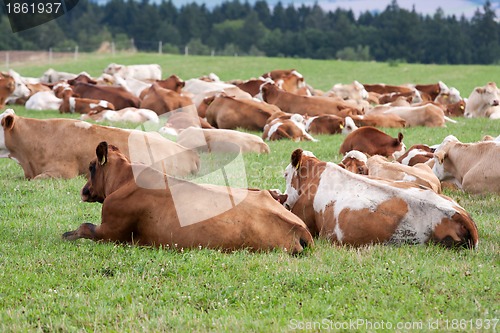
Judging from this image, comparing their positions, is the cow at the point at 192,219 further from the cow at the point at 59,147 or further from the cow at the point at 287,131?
the cow at the point at 287,131

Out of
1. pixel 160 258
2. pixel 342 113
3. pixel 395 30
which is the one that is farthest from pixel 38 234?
pixel 395 30

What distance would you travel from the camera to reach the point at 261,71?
46000 millimetres

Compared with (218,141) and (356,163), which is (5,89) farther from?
(356,163)

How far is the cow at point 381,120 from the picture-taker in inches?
760

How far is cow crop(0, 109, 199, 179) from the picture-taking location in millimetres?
12602

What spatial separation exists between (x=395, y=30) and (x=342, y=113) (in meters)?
93.1

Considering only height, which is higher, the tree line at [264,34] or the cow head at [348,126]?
the cow head at [348,126]

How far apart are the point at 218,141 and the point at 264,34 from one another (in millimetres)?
113306

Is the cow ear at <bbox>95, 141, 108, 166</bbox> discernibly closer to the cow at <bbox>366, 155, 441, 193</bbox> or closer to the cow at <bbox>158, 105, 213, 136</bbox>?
the cow at <bbox>366, 155, 441, 193</bbox>

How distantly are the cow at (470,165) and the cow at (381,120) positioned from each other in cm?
684

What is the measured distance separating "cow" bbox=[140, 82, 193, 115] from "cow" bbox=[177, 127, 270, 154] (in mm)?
6646

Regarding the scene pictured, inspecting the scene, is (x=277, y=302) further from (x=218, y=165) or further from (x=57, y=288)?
(x=218, y=165)

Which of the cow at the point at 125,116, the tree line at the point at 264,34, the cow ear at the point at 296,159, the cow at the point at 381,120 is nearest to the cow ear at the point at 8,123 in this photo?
the cow ear at the point at 296,159

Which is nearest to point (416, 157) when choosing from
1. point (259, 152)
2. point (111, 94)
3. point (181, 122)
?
point (259, 152)
